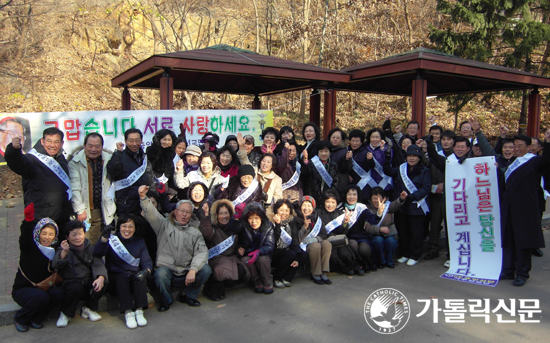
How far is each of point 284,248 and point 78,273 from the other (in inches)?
87.3

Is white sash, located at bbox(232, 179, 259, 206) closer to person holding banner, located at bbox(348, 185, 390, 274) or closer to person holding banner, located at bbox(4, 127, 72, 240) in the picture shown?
person holding banner, located at bbox(348, 185, 390, 274)

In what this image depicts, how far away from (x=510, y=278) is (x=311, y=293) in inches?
100

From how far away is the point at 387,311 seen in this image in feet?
13.5

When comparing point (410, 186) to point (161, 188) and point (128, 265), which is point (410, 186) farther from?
point (128, 265)

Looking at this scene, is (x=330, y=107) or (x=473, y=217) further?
(x=330, y=107)

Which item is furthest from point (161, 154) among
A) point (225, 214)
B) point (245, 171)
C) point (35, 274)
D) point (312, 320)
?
point (312, 320)

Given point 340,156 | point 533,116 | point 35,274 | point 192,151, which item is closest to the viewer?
point 35,274

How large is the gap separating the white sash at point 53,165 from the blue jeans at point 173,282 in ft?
4.35

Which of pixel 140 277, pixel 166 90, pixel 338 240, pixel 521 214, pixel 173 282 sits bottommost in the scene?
pixel 173 282

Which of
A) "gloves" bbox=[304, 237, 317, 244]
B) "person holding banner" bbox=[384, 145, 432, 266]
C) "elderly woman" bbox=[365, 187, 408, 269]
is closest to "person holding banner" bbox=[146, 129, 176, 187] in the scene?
"gloves" bbox=[304, 237, 317, 244]

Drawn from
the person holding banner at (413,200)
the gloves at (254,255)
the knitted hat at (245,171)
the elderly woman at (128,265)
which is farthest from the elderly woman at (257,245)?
the person holding banner at (413,200)

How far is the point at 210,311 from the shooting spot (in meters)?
4.13

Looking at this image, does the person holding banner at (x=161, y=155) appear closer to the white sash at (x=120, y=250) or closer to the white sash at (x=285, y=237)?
the white sash at (x=120, y=250)

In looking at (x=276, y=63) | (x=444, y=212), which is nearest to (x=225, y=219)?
(x=444, y=212)
